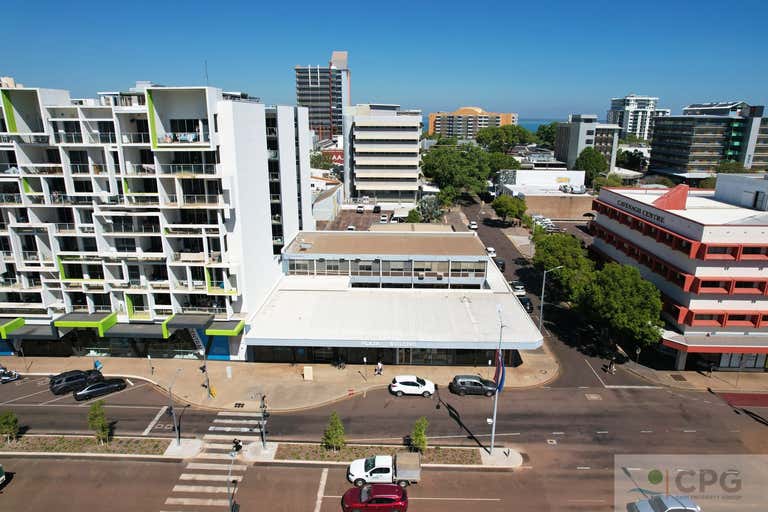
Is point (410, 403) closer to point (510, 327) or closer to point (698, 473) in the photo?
point (510, 327)

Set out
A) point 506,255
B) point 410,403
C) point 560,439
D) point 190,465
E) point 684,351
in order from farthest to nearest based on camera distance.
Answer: point 506,255
point 684,351
point 410,403
point 560,439
point 190,465

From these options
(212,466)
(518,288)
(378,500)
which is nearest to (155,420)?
(212,466)

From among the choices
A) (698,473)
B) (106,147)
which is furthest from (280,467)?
(106,147)

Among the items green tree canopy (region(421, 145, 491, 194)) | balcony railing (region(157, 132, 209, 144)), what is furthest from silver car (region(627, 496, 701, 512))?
green tree canopy (region(421, 145, 491, 194))

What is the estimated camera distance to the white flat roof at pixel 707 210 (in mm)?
52581

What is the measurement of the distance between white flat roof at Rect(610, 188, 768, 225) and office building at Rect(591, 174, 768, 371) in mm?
138

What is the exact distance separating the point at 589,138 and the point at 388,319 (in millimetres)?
144516

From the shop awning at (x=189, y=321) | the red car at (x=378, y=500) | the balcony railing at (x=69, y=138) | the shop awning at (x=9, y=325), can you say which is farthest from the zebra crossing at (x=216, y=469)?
the balcony railing at (x=69, y=138)

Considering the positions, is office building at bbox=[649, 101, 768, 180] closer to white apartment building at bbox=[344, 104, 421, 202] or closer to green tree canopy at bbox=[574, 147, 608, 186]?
green tree canopy at bbox=[574, 147, 608, 186]

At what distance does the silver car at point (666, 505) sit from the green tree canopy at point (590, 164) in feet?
449

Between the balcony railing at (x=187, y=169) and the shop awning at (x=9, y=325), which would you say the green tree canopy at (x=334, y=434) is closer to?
the balcony railing at (x=187, y=169)

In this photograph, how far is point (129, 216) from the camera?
49688 millimetres

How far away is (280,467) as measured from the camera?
36812mm

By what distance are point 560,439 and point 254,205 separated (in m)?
39.2
